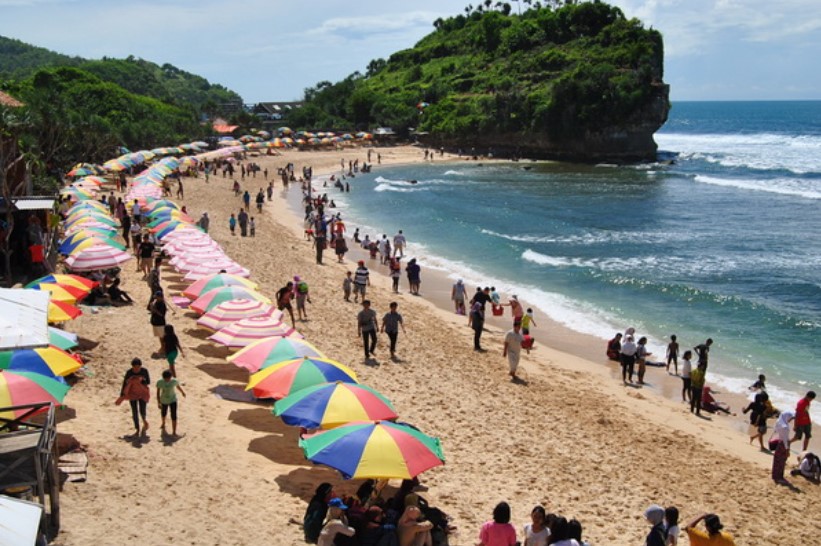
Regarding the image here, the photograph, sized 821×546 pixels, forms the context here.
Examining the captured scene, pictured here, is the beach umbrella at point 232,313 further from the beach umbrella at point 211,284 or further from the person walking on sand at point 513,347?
the person walking on sand at point 513,347

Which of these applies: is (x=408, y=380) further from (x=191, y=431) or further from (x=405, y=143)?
(x=405, y=143)

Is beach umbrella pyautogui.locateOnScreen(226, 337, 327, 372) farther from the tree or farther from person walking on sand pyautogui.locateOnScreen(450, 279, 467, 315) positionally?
person walking on sand pyautogui.locateOnScreen(450, 279, 467, 315)

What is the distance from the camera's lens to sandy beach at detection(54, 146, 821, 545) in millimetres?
8523

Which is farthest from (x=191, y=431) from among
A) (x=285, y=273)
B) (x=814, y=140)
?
(x=814, y=140)

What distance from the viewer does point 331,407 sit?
955cm

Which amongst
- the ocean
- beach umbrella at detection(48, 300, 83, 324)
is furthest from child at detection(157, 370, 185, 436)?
the ocean

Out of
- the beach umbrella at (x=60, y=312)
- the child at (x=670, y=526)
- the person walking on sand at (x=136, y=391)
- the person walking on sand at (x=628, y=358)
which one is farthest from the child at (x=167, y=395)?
the person walking on sand at (x=628, y=358)

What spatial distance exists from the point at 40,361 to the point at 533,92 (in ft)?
268

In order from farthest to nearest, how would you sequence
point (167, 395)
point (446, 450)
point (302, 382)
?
point (446, 450)
point (302, 382)
point (167, 395)

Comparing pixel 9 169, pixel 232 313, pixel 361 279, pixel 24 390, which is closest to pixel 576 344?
pixel 361 279

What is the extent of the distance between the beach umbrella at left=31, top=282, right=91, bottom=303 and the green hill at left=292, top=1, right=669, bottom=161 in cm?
7065

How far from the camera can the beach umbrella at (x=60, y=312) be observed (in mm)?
12234

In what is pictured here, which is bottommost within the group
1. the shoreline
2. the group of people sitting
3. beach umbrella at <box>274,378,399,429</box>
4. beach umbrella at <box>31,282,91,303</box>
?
the shoreline

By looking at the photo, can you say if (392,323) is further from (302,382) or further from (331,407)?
(331,407)
